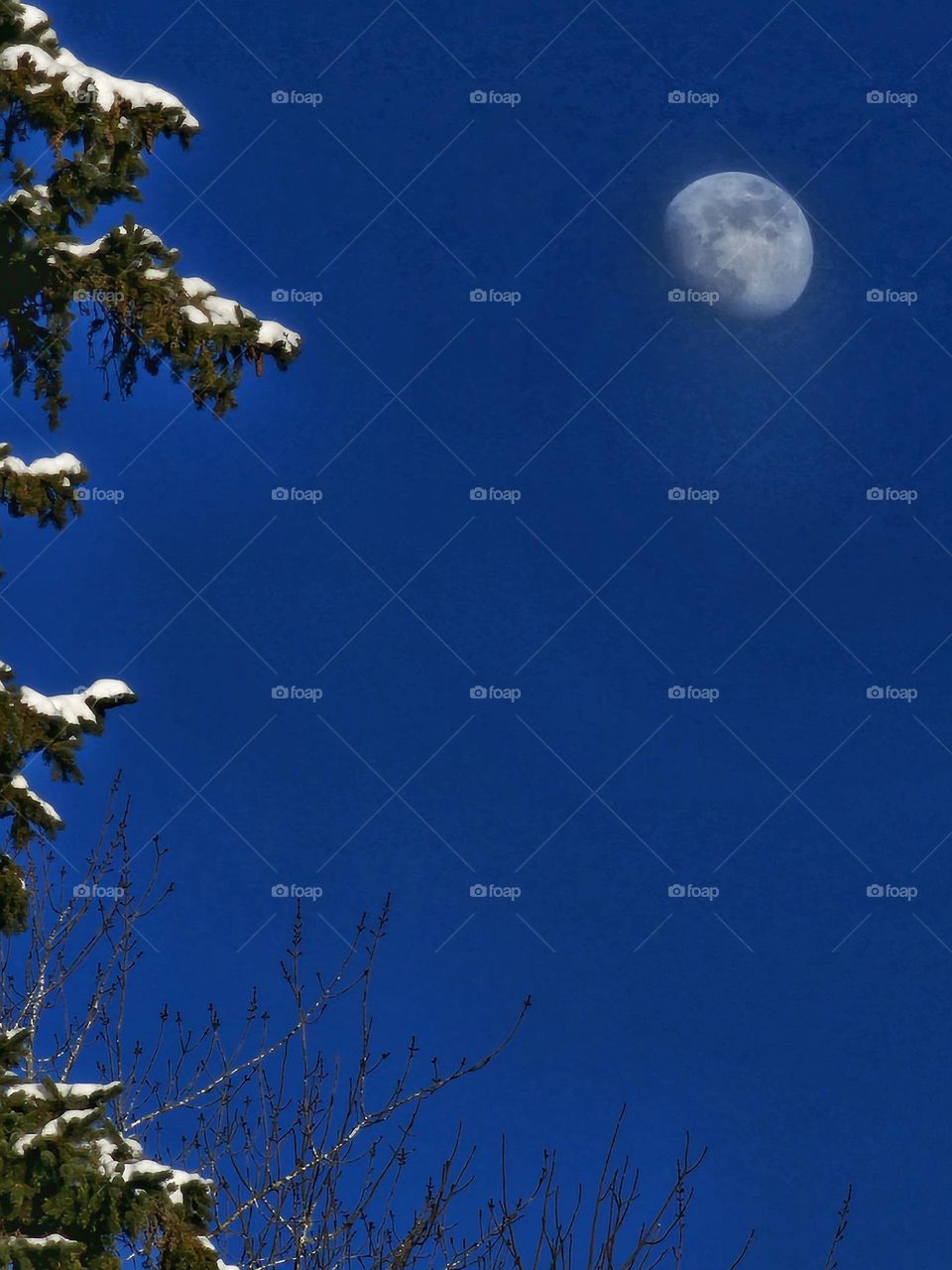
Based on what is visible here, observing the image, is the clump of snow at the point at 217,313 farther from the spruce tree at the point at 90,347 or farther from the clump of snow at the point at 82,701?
the clump of snow at the point at 82,701

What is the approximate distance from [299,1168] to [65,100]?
6.75 metres

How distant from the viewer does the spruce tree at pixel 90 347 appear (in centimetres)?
624

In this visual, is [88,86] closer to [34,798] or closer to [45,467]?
[45,467]

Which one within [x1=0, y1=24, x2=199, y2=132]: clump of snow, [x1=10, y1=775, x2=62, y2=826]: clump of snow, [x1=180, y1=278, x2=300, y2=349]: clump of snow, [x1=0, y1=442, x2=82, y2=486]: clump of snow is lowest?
[x1=10, y1=775, x2=62, y2=826]: clump of snow

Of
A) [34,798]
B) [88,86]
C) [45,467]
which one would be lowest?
[34,798]

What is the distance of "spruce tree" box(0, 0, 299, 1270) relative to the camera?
20.5 ft

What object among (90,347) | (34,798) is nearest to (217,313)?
(90,347)

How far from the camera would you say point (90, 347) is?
7.12 m

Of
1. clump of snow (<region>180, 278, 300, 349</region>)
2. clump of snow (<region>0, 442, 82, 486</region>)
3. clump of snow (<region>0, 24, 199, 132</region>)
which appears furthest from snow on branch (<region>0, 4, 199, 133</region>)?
clump of snow (<region>0, 442, 82, 486</region>)

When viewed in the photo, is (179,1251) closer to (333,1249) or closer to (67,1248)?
(67,1248)

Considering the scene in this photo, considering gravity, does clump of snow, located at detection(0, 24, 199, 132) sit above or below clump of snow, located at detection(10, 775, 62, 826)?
above

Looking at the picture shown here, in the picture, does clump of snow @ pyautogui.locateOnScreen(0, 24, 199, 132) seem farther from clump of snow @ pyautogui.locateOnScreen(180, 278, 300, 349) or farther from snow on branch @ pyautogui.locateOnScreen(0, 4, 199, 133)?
clump of snow @ pyautogui.locateOnScreen(180, 278, 300, 349)

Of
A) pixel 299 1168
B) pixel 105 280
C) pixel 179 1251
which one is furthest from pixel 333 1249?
pixel 105 280

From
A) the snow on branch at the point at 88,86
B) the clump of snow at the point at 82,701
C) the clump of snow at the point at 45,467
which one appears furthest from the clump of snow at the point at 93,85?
the clump of snow at the point at 82,701
